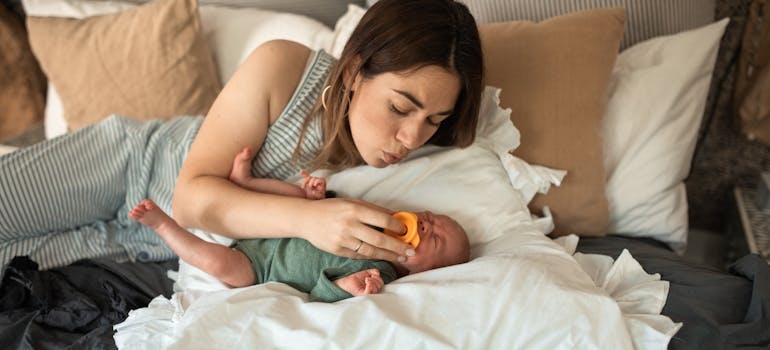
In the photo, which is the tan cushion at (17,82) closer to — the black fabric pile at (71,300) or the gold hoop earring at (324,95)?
the black fabric pile at (71,300)

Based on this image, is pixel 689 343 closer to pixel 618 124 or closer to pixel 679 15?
pixel 618 124

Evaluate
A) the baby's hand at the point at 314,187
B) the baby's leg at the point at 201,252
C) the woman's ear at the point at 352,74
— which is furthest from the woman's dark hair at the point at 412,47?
the baby's leg at the point at 201,252

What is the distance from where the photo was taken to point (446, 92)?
1.11 meters

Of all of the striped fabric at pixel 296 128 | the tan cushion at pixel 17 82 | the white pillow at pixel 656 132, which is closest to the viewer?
the striped fabric at pixel 296 128

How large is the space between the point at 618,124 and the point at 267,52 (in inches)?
32.3

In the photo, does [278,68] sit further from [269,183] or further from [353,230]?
[353,230]

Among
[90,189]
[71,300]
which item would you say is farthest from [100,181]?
[71,300]

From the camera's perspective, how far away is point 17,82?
82.0 inches

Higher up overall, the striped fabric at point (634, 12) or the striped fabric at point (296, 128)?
the striped fabric at point (634, 12)

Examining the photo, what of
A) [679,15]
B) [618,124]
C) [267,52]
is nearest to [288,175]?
[267,52]

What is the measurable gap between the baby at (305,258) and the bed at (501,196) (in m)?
0.06

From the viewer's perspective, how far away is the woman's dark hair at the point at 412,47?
1.08 meters

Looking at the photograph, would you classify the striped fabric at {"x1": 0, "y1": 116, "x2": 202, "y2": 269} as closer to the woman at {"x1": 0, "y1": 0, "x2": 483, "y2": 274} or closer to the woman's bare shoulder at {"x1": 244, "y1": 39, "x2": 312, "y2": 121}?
the woman at {"x1": 0, "y1": 0, "x2": 483, "y2": 274}

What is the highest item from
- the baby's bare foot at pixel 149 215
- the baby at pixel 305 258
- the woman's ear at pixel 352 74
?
the woman's ear at pixel 352 74
